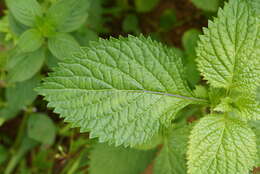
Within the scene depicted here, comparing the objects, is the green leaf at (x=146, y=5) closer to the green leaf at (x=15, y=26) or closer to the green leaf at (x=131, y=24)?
the green leaf at (x=131, y=24)

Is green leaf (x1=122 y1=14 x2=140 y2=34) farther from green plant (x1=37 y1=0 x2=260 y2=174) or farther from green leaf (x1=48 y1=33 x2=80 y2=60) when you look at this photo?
green plant (x1=37 y1=0 x2=260 y2=174)

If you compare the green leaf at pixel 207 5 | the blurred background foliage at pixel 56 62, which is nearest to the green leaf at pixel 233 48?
the blurred background foliage at pixel 56 62

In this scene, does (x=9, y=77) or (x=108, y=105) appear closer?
(x=108, y=105)

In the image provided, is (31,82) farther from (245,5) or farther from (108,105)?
(245,5)

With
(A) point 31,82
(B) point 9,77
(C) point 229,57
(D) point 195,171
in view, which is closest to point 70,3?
(B) point 9,77

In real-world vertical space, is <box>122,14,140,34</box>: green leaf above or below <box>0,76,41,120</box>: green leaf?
above

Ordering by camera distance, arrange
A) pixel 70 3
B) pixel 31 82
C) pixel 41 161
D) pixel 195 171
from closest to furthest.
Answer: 1. pixel 195 171
2. pixel 70 3
3. pixel 31 82
4. pixel 41 161

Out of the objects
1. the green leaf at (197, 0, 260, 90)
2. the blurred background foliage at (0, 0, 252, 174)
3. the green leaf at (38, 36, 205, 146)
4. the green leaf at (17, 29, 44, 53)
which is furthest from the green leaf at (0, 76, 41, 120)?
the green leaf at (197, 0, 260, 90)
